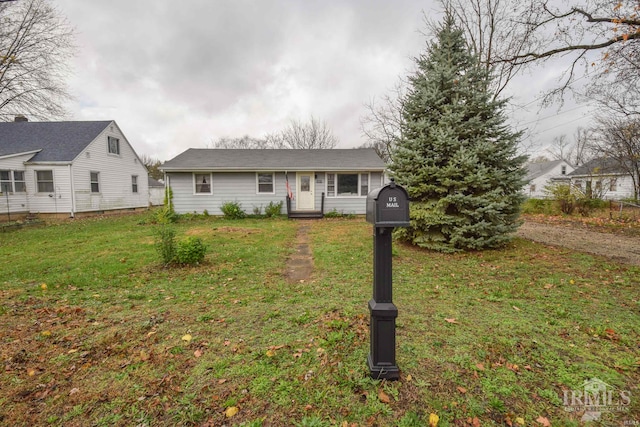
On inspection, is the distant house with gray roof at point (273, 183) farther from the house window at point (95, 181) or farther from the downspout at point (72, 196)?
the house window at point (95, 181)

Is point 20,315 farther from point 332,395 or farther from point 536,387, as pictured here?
point 536,387

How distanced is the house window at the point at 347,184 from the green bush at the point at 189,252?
937cm

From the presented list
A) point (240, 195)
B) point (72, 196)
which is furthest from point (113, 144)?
point (240, 195)

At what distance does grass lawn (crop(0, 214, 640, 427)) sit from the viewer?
187 cm

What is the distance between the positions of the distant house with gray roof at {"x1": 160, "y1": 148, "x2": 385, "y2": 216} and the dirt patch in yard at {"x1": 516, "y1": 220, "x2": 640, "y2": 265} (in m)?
7.15

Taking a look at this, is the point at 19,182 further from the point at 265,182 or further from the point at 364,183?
the point at 364,183

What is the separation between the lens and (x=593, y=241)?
7660 mm

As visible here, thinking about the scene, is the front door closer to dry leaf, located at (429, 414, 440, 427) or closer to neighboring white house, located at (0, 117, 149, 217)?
neighboring white house, located at (0, 117, 149, 217)

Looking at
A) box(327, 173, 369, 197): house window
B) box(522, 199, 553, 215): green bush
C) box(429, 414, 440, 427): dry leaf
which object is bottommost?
box(429, 414, 440, 427): dry leaf

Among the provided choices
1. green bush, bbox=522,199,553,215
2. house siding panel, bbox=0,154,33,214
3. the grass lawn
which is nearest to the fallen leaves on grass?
the grass lawn

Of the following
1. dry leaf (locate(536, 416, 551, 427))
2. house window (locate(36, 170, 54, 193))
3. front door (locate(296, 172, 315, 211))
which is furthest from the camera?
front door (locate(296, 172, 315, 211))

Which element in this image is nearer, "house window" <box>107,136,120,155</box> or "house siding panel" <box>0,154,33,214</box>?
"house siding panel" <box>0,154,33,214</box>

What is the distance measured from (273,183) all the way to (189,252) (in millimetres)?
9045

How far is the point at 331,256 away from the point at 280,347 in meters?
3.65
